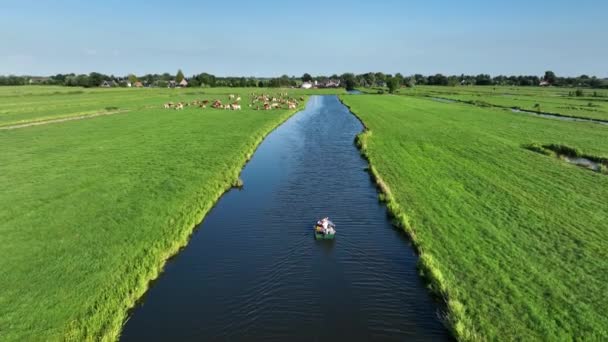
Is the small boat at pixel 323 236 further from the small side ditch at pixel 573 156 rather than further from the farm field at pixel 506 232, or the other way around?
the small side ditch at pixel 573 156

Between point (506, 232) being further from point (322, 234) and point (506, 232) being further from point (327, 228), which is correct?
point (322, 234)

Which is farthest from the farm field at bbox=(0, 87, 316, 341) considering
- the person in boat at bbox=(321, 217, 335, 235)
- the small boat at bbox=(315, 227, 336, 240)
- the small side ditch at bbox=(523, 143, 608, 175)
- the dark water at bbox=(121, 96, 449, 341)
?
the small side ditch at bbox=(523, 143, 608, 175)

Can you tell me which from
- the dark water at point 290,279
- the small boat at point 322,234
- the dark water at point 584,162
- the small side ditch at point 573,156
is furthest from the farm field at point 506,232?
the small boat at point 322,234

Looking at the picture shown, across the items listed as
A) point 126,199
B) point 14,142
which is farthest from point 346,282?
point 14,142

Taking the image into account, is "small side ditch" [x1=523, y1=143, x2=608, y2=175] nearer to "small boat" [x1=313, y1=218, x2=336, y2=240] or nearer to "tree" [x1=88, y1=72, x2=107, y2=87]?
"small boat" [x1=313, y1=218, x2=336, y2=240]

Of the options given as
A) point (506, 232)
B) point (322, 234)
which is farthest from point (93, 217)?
point (506, 232)

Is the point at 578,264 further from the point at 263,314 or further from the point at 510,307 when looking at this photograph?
the point at 263,314
